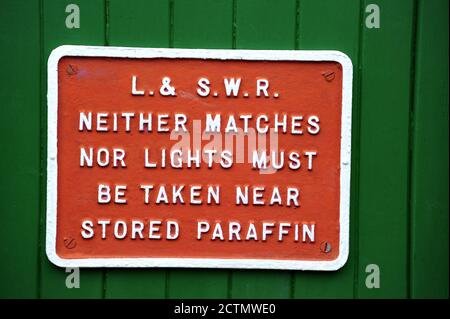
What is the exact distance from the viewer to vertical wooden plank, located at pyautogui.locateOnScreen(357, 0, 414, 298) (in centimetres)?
170

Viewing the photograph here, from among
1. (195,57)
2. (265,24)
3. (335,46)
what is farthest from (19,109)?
(335,46)

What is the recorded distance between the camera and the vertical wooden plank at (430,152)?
170 centimetres

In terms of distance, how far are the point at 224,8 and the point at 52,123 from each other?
61cm

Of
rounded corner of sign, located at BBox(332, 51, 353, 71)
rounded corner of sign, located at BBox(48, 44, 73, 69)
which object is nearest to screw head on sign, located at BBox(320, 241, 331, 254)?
rounded corner of sign, located at BBox(332, 51, 353, 71)

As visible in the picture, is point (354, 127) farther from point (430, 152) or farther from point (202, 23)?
point (202, 23)

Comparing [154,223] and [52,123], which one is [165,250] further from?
[52,123]

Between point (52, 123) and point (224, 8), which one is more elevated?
point (224, 8)

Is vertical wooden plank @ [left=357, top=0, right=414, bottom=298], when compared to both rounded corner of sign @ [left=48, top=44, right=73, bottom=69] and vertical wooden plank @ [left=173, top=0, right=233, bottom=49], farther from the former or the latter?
rounded corner of sign @ [left=48, top=44, right=73, bottom=69]

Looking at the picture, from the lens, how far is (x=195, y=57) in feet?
5.50

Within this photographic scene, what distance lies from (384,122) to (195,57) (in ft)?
1.94

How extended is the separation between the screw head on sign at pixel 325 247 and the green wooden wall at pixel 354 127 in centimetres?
7

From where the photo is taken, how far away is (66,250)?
66.5 inches
